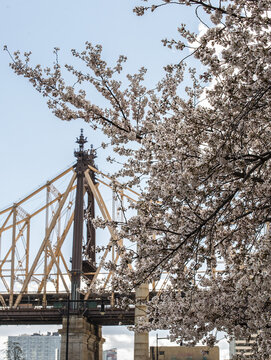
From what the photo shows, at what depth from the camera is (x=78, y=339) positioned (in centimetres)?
5088

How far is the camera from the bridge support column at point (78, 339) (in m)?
50.3

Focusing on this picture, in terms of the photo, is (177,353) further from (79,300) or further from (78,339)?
(78,339)

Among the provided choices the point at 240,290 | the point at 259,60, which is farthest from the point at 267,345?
the point at 259,60

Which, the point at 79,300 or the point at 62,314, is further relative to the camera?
the point at 62,314

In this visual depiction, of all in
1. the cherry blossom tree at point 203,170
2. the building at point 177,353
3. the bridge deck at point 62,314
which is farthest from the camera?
the bridge deck at point 62,314

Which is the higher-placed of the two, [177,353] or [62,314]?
[62,314]

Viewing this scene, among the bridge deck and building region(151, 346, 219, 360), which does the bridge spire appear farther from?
building region(151, 346, 219, 360)

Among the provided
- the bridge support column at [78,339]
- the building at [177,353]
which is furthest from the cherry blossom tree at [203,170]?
the bridge support column at [78,339]

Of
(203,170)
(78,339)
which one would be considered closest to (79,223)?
(78,339)

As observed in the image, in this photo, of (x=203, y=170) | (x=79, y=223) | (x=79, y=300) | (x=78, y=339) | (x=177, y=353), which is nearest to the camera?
(x=203, y=170)

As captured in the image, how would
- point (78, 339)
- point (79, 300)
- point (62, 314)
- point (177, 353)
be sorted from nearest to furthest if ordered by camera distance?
point (177, 353)
point (79, 300)
point (78, 339)
point (62, 314)

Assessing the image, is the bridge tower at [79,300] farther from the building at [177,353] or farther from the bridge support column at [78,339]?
the building at [177,353]

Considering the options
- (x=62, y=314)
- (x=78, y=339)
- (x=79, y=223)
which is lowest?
(x=78, y=339)

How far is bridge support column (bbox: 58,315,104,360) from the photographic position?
5029cm
